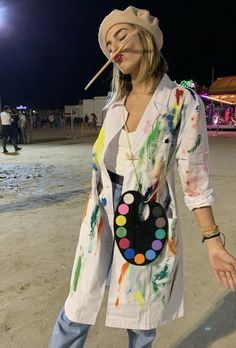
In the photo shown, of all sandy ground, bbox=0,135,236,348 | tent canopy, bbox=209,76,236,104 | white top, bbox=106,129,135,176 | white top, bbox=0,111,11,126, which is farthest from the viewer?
tent canopy, bbox=209,76,236,104

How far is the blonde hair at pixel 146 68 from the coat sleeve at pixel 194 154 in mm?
183

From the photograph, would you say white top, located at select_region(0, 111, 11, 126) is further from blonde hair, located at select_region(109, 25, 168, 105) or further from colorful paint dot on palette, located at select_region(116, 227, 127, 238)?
colorful paint dot on palette, located at select_region(116, 227, 127, 238)

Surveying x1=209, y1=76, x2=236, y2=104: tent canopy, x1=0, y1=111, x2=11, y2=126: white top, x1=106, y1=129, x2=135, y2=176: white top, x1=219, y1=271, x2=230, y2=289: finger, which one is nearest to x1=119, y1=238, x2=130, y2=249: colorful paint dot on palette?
x1=106, y1=129, x2=135, y2=176: white top

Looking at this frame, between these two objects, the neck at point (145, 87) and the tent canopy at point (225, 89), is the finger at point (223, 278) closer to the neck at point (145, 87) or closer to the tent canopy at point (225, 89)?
the neck at point (145, 87)

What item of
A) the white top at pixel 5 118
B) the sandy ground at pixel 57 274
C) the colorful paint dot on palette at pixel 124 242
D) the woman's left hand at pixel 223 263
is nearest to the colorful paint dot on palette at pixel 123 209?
the colorful paint dot on palette at pixel 124 242

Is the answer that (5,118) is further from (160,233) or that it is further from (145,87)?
(160,233)

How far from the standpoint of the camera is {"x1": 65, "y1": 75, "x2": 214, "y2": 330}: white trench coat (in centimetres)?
160

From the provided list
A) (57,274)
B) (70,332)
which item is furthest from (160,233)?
(57,274)

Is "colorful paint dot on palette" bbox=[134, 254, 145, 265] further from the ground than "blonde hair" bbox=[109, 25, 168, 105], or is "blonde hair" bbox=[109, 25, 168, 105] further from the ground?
"blonde hair" bbox=[109, 25, 168, 105]

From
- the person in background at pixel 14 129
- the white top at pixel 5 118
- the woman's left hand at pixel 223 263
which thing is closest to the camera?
the woman's left hand at pixel 223 263

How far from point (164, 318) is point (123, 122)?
2.83ft

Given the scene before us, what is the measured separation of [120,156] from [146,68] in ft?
1.26

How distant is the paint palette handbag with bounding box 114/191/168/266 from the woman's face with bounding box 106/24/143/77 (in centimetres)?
53

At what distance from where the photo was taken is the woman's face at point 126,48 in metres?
1.60
